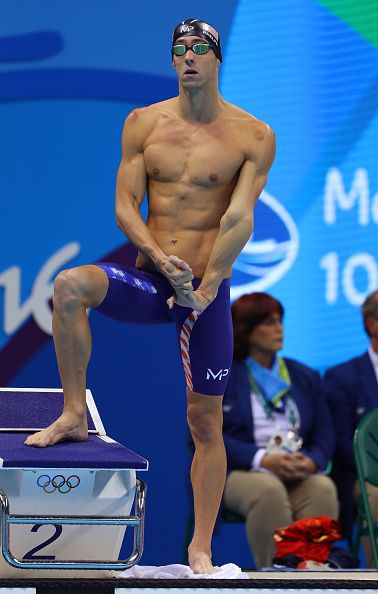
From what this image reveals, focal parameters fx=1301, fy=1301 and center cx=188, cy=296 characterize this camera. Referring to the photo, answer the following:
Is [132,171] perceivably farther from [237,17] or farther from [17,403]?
[237,17]

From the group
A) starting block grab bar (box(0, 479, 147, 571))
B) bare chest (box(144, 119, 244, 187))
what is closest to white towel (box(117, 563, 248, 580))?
starting block grab bar (box(0, 479, 147, 571))

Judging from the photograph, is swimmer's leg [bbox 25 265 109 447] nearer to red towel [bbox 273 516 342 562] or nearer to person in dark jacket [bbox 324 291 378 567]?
red towel [bbox 273 516 342 562]

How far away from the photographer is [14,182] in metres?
7.47

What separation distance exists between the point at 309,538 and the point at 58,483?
2041mm

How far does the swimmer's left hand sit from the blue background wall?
2651 millimetres

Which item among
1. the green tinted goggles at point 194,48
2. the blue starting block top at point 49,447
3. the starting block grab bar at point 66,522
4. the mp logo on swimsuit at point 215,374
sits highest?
the green tinted goggles at point 194,48

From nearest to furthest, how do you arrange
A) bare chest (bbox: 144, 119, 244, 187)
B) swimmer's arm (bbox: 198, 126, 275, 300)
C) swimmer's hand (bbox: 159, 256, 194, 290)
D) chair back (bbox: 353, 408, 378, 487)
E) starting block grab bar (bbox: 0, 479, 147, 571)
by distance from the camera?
starting block grab bar (bbox: 0, 479, 147, 571) < swimmer's hand (bbox: 159, 256, 194, 290) < swimmer's arm (bbox: 198, 126, 275, 300) < bare chest (bbox: 144, 119, 244, 187) < chair back (bbox: 353, 408, 378, 487)

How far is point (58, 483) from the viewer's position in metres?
4.47

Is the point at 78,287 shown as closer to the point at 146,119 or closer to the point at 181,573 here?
the point at 146,119

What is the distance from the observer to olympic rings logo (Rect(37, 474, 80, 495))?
446 centimetres

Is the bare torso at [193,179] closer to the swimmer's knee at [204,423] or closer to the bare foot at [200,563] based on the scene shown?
the swimmer's knee at [204,423]

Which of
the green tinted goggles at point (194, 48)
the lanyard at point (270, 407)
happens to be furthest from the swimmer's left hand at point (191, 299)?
the lanyard at point (270, 407)

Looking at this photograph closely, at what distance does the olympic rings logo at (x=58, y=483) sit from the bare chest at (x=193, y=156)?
4.10 ft

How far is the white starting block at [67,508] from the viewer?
4.35 m
